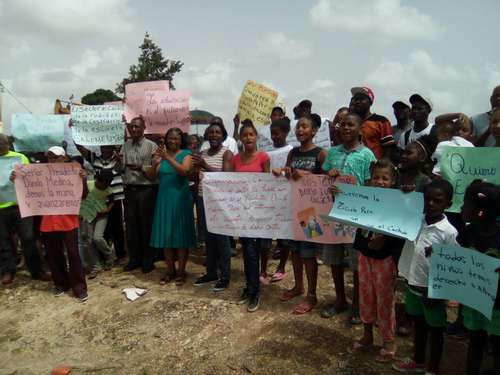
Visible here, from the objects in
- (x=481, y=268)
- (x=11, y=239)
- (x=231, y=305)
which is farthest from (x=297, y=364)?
(x=11, y=239)

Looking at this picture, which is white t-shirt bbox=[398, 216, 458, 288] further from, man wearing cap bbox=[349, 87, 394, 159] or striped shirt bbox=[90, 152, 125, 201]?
striped shirt bbox=[90, 152, 125, 201]

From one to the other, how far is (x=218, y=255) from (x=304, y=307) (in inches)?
61.1

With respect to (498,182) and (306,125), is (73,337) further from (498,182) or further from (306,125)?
(498,182)

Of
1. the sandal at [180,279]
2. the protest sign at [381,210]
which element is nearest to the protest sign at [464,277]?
the protest sign at [381,210]

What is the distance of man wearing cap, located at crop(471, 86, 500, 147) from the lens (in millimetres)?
4382

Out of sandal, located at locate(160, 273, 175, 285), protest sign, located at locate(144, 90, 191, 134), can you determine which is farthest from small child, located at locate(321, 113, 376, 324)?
protest sign, located at locate(144, 90, 191, 134)

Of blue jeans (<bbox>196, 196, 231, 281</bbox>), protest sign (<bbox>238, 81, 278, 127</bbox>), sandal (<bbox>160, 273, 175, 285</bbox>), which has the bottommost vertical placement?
Result: sandal (<bbox>160, 273, 175, 285</bbox>)

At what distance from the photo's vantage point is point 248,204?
4.85 metres

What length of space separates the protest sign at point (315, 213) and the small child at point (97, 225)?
3138 mm

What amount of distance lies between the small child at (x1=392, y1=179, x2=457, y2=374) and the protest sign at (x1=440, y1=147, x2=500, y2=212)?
674 millimetres

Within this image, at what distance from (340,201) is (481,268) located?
4.31ft

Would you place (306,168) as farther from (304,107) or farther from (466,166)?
(304,107)

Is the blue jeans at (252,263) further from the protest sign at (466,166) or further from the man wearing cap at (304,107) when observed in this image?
the man wearing cap at (304,107)

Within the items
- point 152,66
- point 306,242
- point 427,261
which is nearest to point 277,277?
point 306,242
